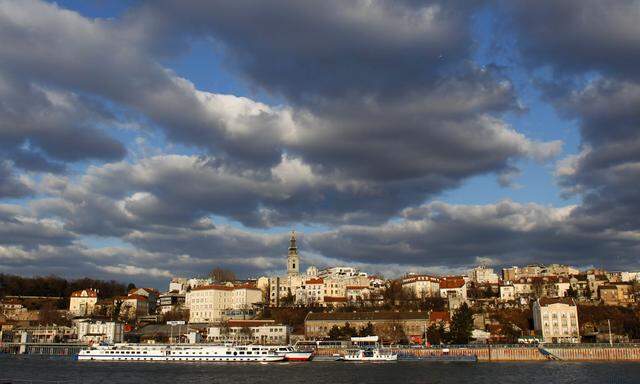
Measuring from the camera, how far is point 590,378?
53406mm

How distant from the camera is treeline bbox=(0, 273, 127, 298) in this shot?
157125 millimetres

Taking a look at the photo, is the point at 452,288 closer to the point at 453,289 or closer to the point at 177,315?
the point at 453,289

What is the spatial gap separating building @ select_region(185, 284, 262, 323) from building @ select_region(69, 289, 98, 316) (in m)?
22.2

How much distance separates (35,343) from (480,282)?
96.1 m

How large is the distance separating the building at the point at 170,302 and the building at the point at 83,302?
1460cm

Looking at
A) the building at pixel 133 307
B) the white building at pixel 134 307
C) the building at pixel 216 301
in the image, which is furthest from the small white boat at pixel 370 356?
the white building at pixel 134 307

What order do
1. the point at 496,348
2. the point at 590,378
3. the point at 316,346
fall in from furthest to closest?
the point at 316,346 → the point at 496,348 → the point at 590,378

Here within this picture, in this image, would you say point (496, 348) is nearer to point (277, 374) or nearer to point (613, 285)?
point (277, 374)

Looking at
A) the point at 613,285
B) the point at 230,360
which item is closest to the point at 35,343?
the point at 230,360

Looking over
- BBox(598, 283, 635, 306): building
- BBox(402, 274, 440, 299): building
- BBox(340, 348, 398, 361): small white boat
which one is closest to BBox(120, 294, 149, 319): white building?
BBox(402, 274, 440, 299): building

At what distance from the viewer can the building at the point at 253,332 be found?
103m

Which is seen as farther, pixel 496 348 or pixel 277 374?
pixel 496 348

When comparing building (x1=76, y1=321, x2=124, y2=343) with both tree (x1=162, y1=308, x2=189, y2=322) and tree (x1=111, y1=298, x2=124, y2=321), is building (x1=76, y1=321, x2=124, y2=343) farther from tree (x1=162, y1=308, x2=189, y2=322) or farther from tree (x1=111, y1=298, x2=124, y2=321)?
tree (x1=162, y1=308, x2=189, y2=322)

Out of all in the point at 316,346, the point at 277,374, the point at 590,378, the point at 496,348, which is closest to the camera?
the point at 590,378
